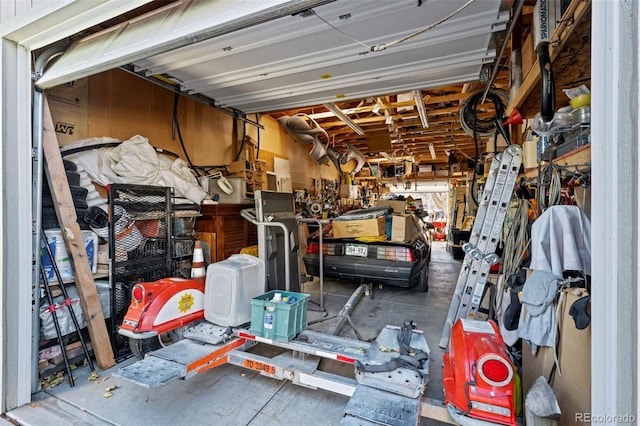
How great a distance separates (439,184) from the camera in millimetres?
13188

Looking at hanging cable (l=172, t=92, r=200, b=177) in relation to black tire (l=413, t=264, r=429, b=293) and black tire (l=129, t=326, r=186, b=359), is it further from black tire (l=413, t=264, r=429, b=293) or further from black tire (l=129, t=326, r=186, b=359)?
black tire (l=413, t=264, r=429, b=293)

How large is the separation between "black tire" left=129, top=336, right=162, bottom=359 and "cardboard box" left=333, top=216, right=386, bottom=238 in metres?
2.56

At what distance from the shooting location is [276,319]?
220 centimetres

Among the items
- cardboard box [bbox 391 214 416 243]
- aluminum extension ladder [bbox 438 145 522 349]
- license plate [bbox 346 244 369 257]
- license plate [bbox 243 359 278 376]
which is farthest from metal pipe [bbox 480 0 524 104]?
license plate [bbox 243 359 278 376]

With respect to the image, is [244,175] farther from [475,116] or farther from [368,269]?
[475,116]

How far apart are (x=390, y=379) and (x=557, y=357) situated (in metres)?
0.86

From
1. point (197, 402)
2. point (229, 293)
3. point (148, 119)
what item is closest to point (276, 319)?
point (229, 293)

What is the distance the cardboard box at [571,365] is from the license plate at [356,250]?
8.08 ft

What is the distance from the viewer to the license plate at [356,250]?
398cm

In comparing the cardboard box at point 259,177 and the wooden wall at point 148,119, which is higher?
the wooden wall at point 148,119

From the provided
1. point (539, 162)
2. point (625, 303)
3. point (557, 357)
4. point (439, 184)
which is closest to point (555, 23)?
point (539, 162)

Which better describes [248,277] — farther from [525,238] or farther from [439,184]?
[439,184]

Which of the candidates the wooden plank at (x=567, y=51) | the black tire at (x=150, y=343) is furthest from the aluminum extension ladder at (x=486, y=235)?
the black tire at (x=150, y=343)

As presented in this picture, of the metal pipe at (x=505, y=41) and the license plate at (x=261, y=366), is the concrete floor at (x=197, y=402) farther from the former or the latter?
the metal pipe at (x=505, y=41)
